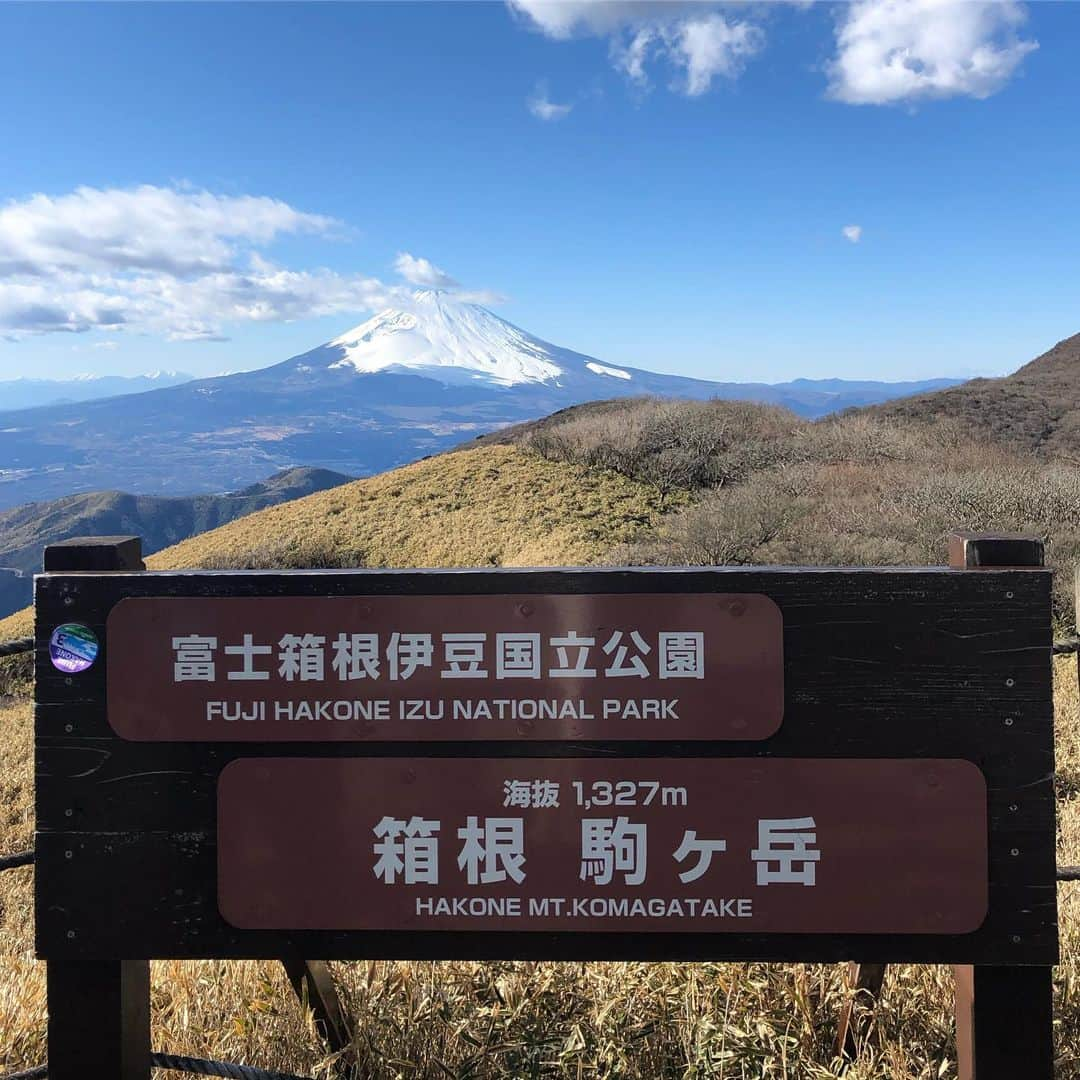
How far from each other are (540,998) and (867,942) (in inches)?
38.1

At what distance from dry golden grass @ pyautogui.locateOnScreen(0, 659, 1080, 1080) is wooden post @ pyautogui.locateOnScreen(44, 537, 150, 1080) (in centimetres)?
35

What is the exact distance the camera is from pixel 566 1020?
2.50 meters

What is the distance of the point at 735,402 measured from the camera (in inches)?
1416

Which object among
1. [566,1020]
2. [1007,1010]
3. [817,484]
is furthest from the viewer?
[817,484]

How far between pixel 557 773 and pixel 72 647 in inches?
43.3

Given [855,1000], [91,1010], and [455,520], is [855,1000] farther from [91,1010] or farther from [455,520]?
[455,520]

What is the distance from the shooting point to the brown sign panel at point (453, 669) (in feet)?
6.57

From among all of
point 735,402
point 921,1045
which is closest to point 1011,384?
point 735,402

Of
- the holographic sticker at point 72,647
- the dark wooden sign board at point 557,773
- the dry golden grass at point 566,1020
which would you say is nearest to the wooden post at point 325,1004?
the dry golden grass at point 566,1020

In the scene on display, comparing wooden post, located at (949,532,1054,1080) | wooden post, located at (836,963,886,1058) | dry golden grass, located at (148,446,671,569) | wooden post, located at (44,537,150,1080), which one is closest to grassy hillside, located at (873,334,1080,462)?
dry golden grass, located at (148,446,671,569)

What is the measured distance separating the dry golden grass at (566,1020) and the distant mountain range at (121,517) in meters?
136

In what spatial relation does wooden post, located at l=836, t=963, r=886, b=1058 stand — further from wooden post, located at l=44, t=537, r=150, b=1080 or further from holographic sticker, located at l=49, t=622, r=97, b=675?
holographic sticker, located at l=49, t=622, r=97, b=675

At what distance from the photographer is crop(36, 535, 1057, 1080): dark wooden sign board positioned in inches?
77.2

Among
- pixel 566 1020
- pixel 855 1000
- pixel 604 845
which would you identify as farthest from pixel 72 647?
pixel 855 1000
